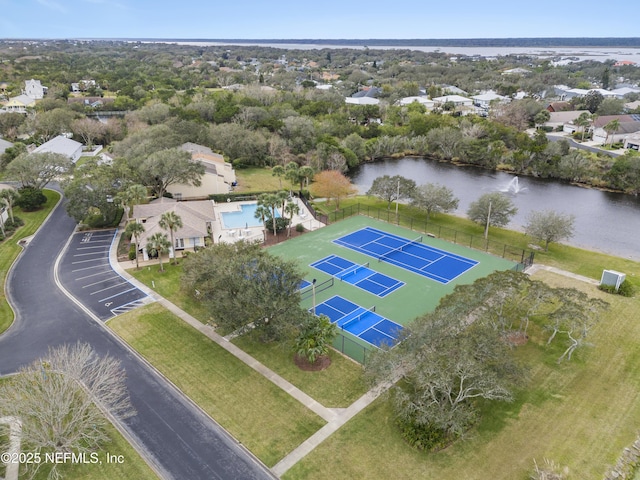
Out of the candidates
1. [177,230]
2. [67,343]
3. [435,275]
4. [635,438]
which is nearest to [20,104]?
[177,230]

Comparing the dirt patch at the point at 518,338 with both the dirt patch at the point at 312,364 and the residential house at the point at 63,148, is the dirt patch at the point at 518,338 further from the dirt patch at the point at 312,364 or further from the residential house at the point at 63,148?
the residential house at the point at 63,148

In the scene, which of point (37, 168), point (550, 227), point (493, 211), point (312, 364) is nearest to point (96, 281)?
point (312, 364)

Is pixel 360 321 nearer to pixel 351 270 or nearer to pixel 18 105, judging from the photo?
pixel 351 270

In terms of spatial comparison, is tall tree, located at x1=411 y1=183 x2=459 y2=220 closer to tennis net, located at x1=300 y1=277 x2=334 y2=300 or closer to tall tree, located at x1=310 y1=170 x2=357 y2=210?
tall tree, located at x1=310 y1=170 x2=357 y2=210

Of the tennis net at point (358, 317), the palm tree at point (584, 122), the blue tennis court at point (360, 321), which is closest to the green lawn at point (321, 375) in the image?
the blue tennis court at point (360, 321)

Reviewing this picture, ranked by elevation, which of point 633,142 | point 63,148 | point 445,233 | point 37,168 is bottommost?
point 445,233

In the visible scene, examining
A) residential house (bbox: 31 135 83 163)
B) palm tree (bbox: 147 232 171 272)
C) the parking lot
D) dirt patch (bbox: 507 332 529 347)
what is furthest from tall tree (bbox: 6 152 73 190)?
dirt patch (bbox: 507 332 529 347)
